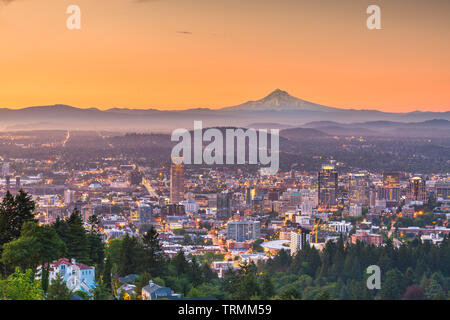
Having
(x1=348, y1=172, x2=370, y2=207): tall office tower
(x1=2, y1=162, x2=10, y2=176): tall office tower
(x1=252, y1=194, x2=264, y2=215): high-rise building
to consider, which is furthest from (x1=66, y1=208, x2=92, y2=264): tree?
(x1=348, y1=172, x2=370, y2=207): tall office tower

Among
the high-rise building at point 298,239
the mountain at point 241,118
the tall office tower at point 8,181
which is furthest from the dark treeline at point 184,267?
the tall office tower at point 8,181

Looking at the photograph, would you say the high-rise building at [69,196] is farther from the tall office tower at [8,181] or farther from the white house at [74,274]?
the white house at [74,274]

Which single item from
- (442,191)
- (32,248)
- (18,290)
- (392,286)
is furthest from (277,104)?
(18,290)

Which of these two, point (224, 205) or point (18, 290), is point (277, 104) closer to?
point (224, 205)

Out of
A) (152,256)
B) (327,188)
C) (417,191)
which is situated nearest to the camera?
(152,256)

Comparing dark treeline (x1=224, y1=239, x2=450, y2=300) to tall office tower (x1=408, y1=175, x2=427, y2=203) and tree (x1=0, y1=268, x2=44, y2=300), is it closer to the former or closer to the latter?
tree (x1=0, y1=268, x2=44, y2=300)

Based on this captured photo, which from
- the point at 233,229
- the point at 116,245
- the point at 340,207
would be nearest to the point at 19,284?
the point at 116,245
